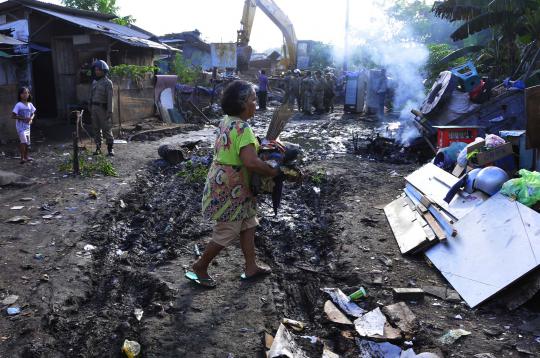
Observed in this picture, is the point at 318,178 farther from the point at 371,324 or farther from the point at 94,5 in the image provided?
the point at 94,5

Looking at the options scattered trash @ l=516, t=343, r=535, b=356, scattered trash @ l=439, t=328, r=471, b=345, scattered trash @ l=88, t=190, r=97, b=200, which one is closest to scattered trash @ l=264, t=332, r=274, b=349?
scattered trash @ l=439, t=328, r=471, b=345

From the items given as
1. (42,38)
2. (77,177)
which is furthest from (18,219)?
(42,38)

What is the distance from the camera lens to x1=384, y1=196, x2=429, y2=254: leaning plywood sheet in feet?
14.8

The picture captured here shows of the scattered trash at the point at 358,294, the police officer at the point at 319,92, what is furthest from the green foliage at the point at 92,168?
the police officer at the point at 319,92

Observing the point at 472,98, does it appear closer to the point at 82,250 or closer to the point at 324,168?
the point at 324,168

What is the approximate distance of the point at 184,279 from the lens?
3930 mm

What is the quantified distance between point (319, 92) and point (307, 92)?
0.55 m

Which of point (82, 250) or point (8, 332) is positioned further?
point (82, 250)

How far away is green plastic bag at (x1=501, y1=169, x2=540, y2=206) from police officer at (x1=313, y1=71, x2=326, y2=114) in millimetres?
14903

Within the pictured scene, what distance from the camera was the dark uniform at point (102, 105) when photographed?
893 cm

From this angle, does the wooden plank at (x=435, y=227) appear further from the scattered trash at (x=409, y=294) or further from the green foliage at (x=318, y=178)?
the green foliage at (x=318, y=178)

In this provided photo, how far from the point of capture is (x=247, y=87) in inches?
137

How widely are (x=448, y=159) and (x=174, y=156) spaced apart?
17.3 ft

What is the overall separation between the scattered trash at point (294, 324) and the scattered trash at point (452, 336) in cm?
94
